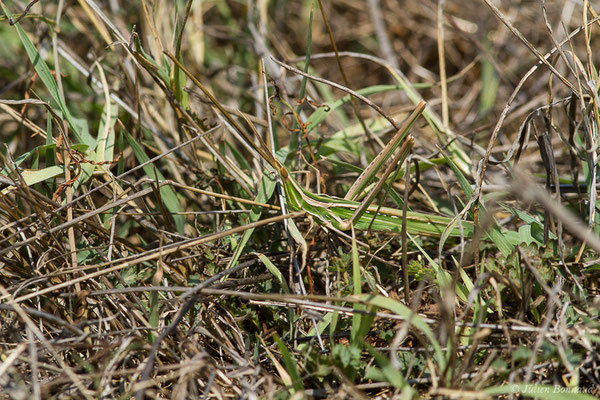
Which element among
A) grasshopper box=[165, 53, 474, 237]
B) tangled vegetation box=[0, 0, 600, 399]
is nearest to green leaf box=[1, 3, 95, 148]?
tangled vegetation box=[0, 0, 600, 399]

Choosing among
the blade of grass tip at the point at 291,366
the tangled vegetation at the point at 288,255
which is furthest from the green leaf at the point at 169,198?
the blade of grass tip at the point at 291,366

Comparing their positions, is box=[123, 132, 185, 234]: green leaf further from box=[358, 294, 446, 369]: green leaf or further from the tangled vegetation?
box=[358, 294, 446, 369]: green leaf

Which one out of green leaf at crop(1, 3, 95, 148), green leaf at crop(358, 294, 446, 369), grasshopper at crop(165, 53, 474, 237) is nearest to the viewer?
green leaf at crop(358, 294, 446, 369)

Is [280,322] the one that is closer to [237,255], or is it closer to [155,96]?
[237,255]

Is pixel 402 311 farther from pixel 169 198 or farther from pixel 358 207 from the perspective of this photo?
pixel 169 198

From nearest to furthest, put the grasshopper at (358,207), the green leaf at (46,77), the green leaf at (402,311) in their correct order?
the green leaf at (402,311), the grasshopper at (358,207), the green leaf at (46,77)

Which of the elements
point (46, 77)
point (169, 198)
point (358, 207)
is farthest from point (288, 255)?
point (46, 77)

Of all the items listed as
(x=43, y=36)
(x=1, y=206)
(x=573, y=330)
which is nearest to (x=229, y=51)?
(x=43, y=36)

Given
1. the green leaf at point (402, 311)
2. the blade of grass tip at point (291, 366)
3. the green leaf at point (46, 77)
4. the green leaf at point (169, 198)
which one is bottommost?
the blade of grass tip at point (291, 366)

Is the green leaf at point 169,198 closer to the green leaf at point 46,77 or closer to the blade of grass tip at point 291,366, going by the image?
the green leaf at point 46,77

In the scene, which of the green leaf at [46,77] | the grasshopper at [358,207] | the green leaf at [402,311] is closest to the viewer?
the green leaf at [402,311]

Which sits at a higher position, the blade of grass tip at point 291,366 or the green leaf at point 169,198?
the green leaf at point 169,198
